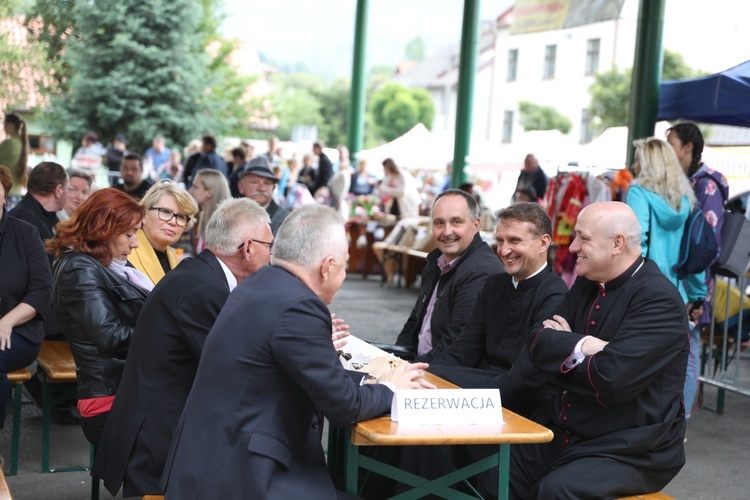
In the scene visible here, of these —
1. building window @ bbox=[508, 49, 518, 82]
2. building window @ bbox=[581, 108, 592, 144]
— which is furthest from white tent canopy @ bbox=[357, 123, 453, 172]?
building window @ bbox=[508, 49, 518, 82]

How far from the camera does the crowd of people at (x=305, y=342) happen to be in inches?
123

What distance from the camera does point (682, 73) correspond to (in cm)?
4244

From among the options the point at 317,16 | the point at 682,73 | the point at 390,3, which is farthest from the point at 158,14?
the point at 317,16

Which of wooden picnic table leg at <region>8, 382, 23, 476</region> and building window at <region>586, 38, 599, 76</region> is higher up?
building window at <region>586, 38, 599, 76</region>

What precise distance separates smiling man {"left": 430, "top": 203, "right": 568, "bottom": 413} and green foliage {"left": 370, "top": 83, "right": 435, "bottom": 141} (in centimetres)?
7915

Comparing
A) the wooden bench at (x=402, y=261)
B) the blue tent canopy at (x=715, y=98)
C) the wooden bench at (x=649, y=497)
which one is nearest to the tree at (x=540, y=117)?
the wooden bench at (x=402, y=261)

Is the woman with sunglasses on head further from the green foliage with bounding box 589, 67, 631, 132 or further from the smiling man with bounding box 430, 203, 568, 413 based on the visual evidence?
the green foliage with bounding box 589, 67, 631, 132

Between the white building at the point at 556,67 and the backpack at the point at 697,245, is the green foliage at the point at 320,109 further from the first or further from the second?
the backpack at the point at 697,245

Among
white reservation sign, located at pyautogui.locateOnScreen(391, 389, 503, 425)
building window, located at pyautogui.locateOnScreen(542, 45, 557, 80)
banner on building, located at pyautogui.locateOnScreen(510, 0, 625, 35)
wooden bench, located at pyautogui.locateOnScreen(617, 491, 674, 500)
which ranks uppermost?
building window, located at pyautogui.locateOnScreen(542, 45, 557, 80)

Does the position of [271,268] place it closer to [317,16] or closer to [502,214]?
[502,214]

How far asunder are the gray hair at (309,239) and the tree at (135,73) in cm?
927

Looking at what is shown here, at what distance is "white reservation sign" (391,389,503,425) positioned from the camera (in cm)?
327

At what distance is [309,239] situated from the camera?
10.5 feet

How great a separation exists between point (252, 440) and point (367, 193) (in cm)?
1602
